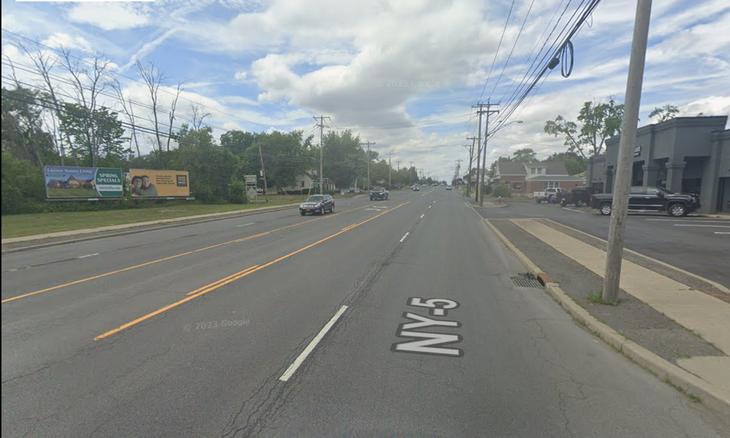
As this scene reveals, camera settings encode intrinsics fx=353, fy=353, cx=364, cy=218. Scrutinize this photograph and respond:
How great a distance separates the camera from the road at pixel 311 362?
122 inches

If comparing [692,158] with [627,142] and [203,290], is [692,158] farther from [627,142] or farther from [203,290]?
[203,290]

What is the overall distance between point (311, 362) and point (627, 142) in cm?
592

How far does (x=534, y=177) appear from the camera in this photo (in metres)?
65.1

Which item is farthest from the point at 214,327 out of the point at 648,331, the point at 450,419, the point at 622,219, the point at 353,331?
the point at 622,219

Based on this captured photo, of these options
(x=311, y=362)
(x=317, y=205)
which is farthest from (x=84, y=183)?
(x=311, y=362)

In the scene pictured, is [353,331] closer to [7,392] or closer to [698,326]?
[7,392]

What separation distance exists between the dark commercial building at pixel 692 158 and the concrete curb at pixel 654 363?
67.9 ft

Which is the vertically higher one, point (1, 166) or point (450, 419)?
point (1, 166)

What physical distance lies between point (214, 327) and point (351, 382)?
243 cm

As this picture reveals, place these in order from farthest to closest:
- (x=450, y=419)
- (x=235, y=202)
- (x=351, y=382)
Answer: (x=235, y=202), (x=351, y=382), (x=450, y=419)

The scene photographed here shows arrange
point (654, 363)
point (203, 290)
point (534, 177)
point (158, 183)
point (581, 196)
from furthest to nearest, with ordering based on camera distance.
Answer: point (534, 177) → point (158, 183) → point (581, 196) → point (203, 290) → point (654, 363)

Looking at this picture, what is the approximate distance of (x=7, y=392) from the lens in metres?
3.45

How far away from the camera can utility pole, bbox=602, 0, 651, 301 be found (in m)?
5.62

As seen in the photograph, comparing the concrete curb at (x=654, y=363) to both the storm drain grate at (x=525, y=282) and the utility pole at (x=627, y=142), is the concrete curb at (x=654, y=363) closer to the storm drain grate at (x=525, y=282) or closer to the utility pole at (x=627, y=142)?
the utility pole at (x=627, y=142)
